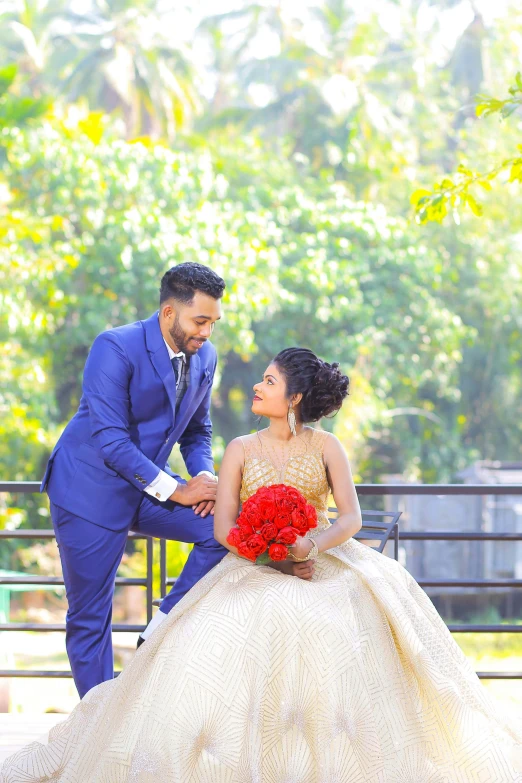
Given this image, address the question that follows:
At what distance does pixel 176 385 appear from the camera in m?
3.53

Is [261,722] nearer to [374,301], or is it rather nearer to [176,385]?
[176,385]

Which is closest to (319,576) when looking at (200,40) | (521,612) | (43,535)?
(43,535)

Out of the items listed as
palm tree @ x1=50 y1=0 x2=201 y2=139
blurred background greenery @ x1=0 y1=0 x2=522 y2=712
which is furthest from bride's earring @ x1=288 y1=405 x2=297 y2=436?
palm tree @ x1=50 y1=0 x2=201 y2=139

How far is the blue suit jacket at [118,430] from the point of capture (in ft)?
10.8

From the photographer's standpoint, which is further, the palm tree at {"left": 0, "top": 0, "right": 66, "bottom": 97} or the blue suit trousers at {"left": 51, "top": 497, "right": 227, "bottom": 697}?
the palm tree at {"left": 0, "top": 0, "right": 66, "bottom": 97}

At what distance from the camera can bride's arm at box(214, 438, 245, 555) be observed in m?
3.25

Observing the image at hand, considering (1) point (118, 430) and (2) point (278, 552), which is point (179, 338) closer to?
(1) point (118, 430)

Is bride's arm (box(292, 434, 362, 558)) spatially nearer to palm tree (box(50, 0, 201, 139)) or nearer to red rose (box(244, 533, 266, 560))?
red rose (box(244, 533, 266, 560))

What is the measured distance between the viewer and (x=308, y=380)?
337cm

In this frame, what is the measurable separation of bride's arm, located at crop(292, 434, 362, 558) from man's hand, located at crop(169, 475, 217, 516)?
417mm

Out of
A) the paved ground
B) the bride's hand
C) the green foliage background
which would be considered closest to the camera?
the bride's hand

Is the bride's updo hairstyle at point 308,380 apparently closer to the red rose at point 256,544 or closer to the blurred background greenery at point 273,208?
the red rose at point 256,544

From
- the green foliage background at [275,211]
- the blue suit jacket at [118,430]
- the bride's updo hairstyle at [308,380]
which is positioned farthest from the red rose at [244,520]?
the green foliage background at [275,211]

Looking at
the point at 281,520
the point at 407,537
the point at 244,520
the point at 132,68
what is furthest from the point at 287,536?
the point at 132,68
